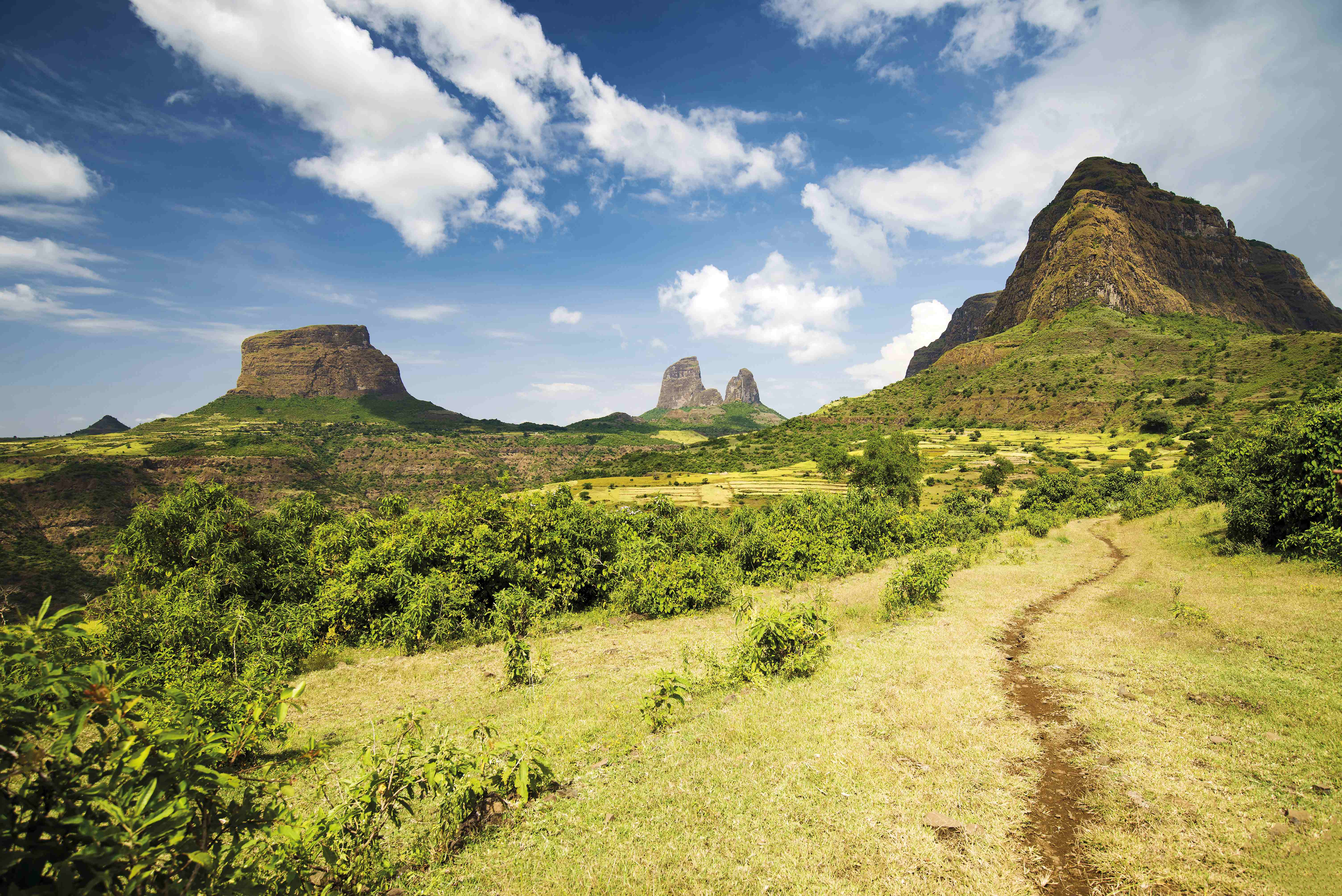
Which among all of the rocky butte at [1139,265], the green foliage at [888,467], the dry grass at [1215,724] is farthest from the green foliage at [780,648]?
the rocky butte at [1139,265]

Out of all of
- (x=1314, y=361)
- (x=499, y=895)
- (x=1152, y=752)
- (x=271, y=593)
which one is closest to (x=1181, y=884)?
(x=1152, y=752)

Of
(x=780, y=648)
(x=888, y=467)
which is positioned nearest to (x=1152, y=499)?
(x=888, y=467)

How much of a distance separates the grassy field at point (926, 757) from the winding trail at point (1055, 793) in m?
0.13

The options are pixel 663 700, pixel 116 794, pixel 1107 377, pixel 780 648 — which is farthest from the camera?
pixel 1107 377

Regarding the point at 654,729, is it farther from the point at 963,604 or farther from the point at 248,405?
the point at 248,405

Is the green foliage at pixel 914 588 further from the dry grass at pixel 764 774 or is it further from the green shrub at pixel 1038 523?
the green shrub at pixel 1038 523

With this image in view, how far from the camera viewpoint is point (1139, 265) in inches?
6521

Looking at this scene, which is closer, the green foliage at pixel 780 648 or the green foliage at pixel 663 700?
the green foliage at pixel 663 700

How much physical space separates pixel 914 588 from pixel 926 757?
33.7ft

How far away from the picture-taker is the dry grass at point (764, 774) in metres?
5.34

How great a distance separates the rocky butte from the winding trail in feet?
615

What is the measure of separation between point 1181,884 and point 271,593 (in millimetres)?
26465

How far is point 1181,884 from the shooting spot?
4809 millimetres

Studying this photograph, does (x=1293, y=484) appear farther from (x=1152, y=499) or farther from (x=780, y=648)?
(x=1152, y=499)
